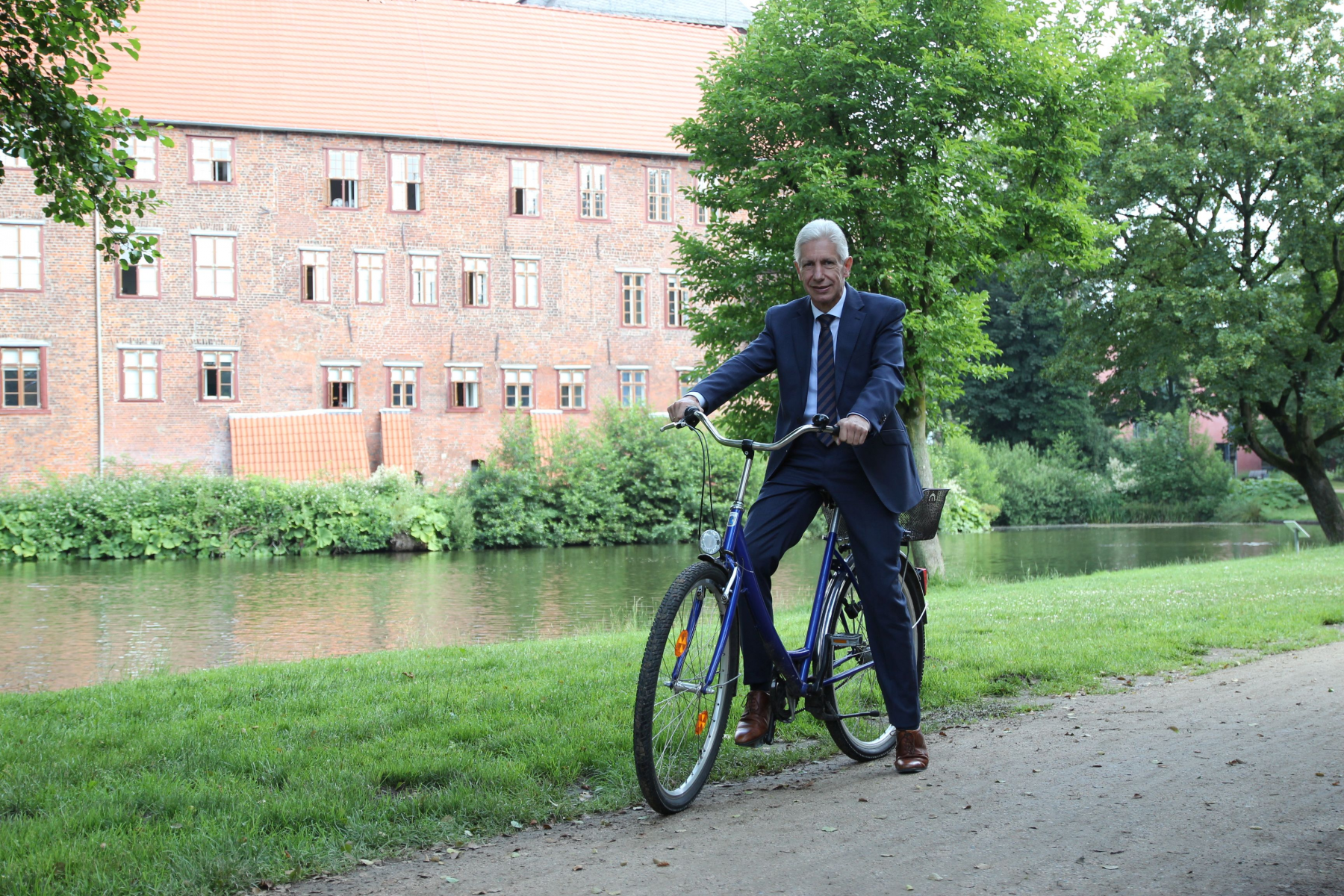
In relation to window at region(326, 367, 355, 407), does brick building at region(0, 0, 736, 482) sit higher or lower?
higher

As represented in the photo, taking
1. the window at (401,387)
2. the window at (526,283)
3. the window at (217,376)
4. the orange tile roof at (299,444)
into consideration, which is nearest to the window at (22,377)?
the window at (217,376)

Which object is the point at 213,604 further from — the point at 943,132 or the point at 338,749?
the point at 338,749

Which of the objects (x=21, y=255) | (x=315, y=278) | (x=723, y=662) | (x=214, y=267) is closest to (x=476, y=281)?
(x=315, y=278)

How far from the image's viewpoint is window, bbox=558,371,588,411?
39250 millimetres

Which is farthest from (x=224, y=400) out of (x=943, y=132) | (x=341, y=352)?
(x=943, y=132)

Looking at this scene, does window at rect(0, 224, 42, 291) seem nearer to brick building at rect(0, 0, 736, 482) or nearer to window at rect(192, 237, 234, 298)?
brick building at rect(0, 0, 736, 482)

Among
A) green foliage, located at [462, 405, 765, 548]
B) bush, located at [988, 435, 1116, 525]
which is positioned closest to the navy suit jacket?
green foliage, located at [462, 405, 765, 548]

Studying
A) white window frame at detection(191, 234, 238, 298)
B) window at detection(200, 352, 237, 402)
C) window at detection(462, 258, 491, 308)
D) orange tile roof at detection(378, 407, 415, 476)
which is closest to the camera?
window at detection(200, 352, 237, 402)

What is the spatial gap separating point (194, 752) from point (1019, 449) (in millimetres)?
43554

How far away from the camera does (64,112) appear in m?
7.42

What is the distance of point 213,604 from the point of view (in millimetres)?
19594

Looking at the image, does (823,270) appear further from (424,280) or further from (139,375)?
(139,375)

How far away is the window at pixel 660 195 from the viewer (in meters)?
40.4

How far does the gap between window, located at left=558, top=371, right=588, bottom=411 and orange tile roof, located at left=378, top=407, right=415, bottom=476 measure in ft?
17.6
